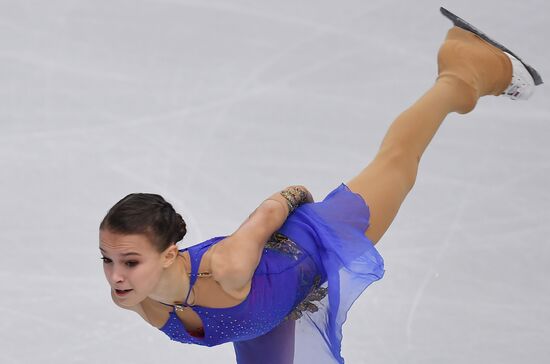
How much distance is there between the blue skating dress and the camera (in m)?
3.56

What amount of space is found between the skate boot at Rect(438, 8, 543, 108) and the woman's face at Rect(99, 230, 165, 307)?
1.80 metres

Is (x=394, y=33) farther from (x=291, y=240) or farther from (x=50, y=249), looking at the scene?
(x=291, y=240)

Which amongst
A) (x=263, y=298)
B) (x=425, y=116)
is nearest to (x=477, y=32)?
(x=425, y=116)

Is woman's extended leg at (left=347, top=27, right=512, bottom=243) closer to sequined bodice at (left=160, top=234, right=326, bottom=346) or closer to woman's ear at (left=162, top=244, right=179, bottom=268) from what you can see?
sequined bodice at (left=160, top=234, right=326, bottom=346)

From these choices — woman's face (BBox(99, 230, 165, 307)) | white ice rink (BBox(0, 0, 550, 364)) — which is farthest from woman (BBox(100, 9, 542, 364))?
white ice rink (BBox(0, 0, 550, 364))

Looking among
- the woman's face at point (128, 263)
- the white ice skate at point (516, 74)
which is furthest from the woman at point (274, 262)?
the white ice skate at point (516, 74)

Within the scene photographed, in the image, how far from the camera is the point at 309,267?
12.4 feet

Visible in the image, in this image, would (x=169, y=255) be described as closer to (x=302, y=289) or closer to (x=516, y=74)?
(x=302, y=289)

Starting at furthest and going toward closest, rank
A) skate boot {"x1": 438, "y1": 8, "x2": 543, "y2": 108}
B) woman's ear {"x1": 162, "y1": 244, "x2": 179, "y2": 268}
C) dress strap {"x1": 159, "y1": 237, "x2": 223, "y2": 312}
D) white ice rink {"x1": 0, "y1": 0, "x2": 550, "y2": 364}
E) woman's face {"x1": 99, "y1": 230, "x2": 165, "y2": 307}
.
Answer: white ice rink {"x1": 0, "y1": 0, "x2": 550, "y2": 364} → skate boot {"x1": 438, "y1": 8, "x2": 543, "y2": 108} → dress strap {"x1": 159, "y1": 237, "x2": 223, "y2": 312} → woman's ear {"x1": 162, "y1": 244, "x2": 179, "y2": 268} → woman's face {"x1": 99, "y1": 230, "x2": 165, "y2": 307}

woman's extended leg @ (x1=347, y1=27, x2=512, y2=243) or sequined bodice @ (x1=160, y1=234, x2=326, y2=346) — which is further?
woman's extended leg @ (x1=347, y1=27, x2=512, y2=243)

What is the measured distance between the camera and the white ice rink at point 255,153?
4.74m

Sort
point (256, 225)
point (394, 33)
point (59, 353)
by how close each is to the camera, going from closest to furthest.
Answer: point (256, 225), point (59, 353), point (394, 33)

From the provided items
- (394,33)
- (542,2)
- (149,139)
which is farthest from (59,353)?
(542,2)

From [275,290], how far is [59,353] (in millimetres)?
1302
